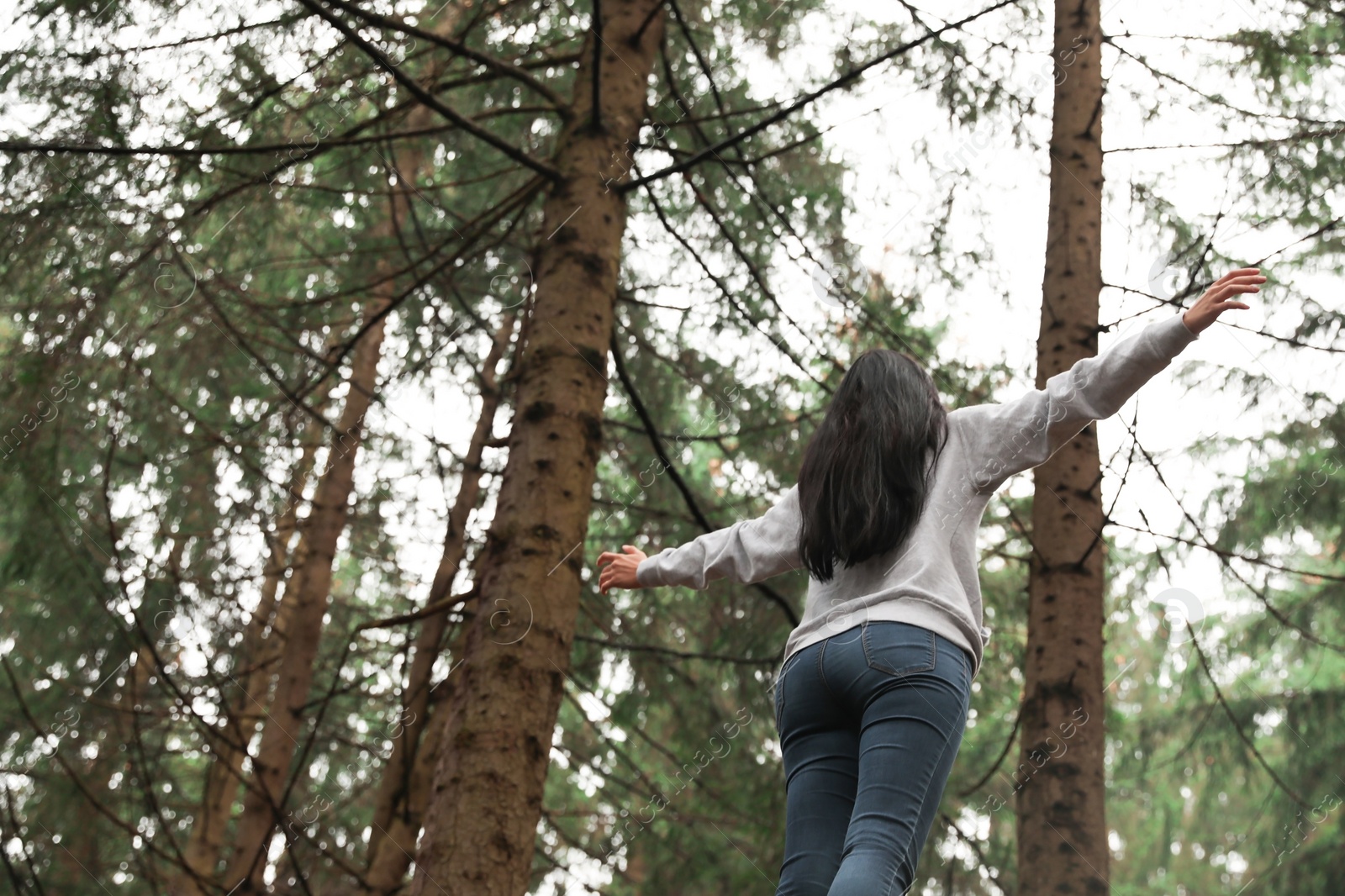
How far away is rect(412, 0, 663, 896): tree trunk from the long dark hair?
1.10 meters

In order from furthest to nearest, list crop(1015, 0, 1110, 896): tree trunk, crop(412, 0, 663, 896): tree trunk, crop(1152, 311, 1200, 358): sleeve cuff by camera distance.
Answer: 1. crop(1015, 0, 1110, 896): tree trunk
2. crop(412, 0, 663, 896): tree trunk
3. crop(1152, 311, 1200, 358): sleeve cuff

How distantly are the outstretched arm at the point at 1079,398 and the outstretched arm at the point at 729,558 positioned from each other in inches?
16.5

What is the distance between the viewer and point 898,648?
184cm

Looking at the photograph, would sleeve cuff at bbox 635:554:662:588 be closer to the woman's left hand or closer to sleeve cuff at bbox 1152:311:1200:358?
the woman's left hand

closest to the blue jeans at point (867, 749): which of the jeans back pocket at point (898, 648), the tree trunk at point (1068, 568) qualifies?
the jeans back pocket at point (898, 648)

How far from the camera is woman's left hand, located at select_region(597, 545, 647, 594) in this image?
2490mm

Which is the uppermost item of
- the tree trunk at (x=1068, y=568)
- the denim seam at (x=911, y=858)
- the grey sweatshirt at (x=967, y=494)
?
the tree trunk at (x=1068, y=568)

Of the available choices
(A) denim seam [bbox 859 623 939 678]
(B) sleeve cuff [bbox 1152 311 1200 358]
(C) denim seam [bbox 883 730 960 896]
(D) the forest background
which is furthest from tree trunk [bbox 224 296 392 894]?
(B) sleeve cuff [bbox 1152 311 1200 358]

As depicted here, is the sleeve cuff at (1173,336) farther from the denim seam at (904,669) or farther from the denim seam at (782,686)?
the denim seam at (782,686)

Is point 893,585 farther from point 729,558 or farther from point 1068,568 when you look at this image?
point 1068,568

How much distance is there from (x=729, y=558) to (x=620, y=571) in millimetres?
296

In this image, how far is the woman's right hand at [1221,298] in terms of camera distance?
6.07ft

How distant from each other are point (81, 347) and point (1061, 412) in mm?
3885

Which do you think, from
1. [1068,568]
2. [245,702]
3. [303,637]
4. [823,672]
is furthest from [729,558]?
[245,702]
